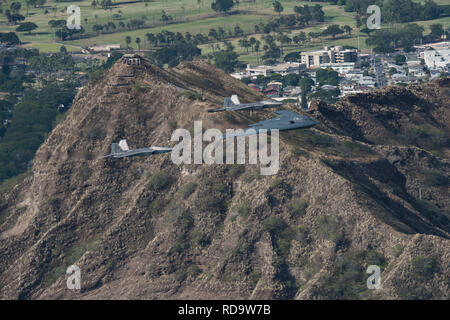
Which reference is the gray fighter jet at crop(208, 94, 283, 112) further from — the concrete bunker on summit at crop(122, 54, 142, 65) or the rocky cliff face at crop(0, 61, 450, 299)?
the concrete bunker on summit at crop(122, 54, 142, 65)

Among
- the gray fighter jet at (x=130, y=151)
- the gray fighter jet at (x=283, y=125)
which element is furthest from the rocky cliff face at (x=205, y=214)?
the gray fighter jet at (x=130, y=151)

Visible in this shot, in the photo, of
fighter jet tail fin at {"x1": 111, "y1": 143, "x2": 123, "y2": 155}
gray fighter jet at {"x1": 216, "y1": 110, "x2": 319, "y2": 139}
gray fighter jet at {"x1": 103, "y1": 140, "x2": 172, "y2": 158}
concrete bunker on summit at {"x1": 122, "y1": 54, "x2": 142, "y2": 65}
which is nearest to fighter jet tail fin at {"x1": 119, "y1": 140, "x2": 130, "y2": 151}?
gray fighter jet at {"x1": 103, "y1": 140, "x2": 172, "y2": 158}

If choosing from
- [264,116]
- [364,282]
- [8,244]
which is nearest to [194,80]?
[264,116]

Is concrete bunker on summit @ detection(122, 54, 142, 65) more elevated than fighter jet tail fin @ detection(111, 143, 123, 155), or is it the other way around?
concrete bunker on summit @ detection(122, 54, 142, 65)

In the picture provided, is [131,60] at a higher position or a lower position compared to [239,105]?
higher

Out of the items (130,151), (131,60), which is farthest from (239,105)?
(131,60)

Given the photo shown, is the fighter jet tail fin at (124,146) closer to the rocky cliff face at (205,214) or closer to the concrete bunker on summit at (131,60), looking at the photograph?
the rocky cliff face at (205,214)

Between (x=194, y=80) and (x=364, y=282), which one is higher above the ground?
(x=194, y=80)

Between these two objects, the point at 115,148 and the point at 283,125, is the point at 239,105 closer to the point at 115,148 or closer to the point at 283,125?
the point at 283,125

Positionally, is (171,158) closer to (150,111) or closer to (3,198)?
(150,111)
